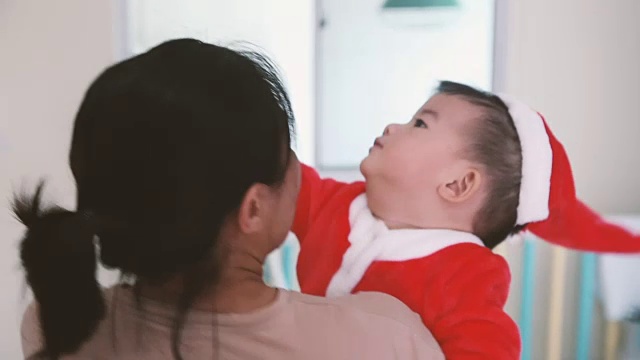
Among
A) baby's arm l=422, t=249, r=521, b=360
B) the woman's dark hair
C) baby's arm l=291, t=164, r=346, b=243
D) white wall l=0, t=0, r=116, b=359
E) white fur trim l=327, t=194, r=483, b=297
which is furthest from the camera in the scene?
white wall l=0, t=0, r=116, b=359

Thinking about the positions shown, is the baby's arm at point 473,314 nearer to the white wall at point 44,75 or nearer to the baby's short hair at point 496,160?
the baby's short hair at point 496,160

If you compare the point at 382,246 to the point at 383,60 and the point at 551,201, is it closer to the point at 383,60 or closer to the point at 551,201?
the point at 551,201

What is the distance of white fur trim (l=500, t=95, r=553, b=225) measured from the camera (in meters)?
0.88

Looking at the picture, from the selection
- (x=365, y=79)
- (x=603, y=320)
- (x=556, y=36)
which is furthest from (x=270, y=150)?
(x=603, y=320)

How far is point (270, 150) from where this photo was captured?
0.57m

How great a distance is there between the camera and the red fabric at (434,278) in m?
0.75

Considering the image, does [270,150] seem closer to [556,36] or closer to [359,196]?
[359,196]

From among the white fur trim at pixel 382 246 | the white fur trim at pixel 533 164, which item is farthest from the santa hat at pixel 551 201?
the white fur trim at pixel 382 246

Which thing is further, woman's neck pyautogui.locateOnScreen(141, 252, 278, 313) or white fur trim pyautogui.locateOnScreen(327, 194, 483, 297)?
white fur trim pyautogui.locateOnScreen(327, 194, 483, 297)

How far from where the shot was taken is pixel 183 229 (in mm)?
556

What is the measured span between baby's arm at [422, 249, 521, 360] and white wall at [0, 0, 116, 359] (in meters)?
1.09

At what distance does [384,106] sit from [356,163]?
0.16 m

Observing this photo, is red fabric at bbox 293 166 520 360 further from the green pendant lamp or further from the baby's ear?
the green pendant lamp

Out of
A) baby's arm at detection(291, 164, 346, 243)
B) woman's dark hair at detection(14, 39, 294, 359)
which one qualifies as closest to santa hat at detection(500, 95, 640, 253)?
baby's arm at detection(291, 164, 346, 243)
